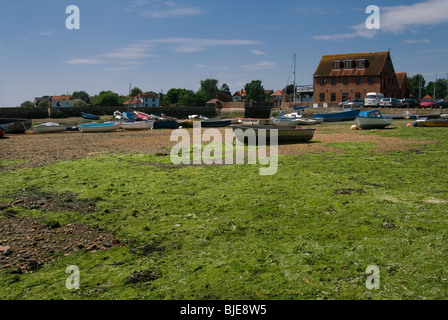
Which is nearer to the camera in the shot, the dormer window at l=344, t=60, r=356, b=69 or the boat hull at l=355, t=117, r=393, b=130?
the boat hull at l=355, t=117, r=393, b=130

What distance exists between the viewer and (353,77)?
7600 centimetres

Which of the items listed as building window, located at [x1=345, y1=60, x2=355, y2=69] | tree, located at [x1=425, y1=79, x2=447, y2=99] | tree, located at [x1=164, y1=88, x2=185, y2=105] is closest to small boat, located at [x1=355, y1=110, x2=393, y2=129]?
building window, located at [x1=345, y1=60, x2=355, y2=69]

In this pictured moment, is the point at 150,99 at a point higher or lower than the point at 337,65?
lower

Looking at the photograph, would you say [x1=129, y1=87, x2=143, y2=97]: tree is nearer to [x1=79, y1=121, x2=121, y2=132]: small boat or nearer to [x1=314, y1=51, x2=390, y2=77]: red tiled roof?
[x1=314, y1=51, x2=390, y2=77]: red tiled roof

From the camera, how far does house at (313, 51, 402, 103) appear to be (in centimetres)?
7481

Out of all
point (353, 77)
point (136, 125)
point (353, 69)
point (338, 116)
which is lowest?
point (136, 125)

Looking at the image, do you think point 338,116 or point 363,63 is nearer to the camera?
point 338,116

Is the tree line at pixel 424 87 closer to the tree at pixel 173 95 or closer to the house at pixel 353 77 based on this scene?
the house at pixel 353 77

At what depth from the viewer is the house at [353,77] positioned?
74.8 meters

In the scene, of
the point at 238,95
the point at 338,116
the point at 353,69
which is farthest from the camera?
the point at 238,95

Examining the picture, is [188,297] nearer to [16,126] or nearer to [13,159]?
[13,159]

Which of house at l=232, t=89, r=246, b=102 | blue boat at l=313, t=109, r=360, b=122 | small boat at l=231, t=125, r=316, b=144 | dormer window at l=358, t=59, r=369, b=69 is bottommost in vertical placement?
small boat at l=231, t=125, r=316, b=144

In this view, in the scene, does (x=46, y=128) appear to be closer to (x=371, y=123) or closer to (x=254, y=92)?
(x=371, y=123)

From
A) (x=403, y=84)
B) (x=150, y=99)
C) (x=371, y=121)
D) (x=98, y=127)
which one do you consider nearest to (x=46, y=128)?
(x=98, y=127)
